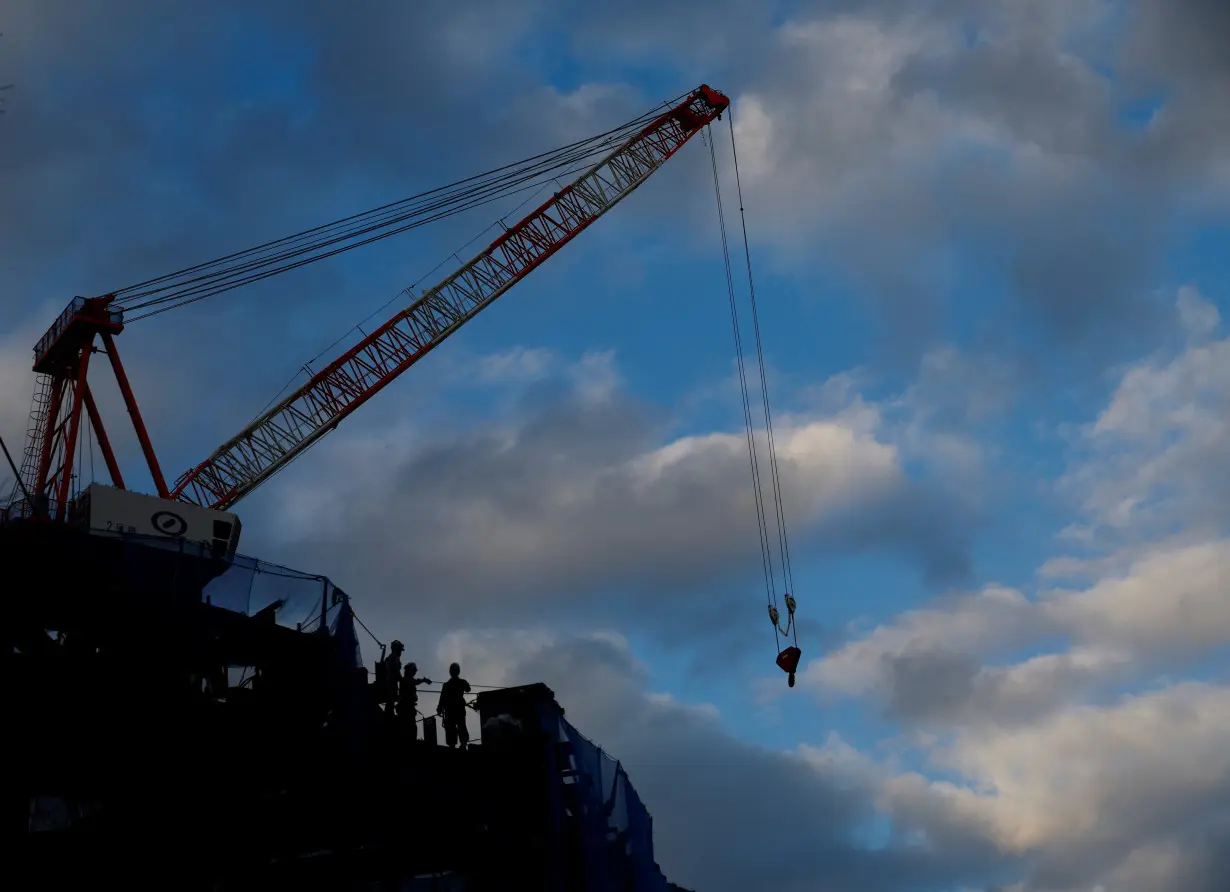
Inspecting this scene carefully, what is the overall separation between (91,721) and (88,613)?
13.4 feet

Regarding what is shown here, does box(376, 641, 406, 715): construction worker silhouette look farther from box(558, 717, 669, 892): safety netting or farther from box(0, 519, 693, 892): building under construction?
box(558, 717, 669, 892): safety netting

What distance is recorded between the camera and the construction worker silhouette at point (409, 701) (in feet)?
110

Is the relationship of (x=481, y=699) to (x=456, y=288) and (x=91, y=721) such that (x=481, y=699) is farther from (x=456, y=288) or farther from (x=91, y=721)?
(x=456, y=288)

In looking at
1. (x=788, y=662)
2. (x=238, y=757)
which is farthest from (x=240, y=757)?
(x=788, y=662)

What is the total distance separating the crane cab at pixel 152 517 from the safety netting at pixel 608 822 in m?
23.0

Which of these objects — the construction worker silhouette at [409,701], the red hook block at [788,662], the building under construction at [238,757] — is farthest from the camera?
the red hook block at [788,662]

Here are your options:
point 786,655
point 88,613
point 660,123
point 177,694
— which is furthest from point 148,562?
point 660,123

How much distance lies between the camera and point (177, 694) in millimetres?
31188

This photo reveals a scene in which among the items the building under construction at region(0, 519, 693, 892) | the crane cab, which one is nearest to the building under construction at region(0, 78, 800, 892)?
the building under construction at region(0, 519, 693, 892)

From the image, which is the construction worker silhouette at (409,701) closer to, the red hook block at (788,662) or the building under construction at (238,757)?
the building under construction at (238,757)

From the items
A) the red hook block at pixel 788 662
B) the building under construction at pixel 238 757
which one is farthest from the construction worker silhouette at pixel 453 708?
the red hook block at pixel 788 662

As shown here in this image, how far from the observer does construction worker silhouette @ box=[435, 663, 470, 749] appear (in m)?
33.6

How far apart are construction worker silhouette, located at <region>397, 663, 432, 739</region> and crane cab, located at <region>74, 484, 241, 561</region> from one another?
76.5 feet

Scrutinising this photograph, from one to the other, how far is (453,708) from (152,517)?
28447mm
